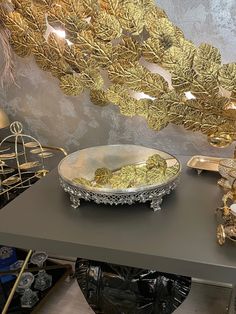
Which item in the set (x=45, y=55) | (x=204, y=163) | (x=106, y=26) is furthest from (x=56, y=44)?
(x=204, y=163)

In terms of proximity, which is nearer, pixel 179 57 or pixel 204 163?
pixel 179 57

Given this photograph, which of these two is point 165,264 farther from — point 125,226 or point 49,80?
point 49,80

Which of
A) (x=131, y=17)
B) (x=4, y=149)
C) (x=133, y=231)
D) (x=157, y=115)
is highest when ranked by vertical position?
(x=131, y=17)

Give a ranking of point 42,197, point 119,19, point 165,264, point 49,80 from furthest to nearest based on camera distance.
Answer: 1. point 49,80
2. point 42,197
3. point 119,19
4. point 165,264

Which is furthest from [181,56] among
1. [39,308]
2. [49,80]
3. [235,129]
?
[39,308]

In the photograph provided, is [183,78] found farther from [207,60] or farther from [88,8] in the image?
[88,8]

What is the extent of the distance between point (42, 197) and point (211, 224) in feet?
1.31

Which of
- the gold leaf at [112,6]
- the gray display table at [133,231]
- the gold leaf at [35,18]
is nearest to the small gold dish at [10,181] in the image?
the gray display table at [133,231]

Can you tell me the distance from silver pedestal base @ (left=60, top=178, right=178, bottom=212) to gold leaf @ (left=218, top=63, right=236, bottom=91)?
0.79ft

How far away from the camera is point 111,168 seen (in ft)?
2.76

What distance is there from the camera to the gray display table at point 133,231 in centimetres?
58

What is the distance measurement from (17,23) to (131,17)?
28 centimetres

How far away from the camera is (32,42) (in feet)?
2.56

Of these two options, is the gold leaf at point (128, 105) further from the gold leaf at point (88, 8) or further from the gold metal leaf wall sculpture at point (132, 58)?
the gold leaf at point (88, 8)
